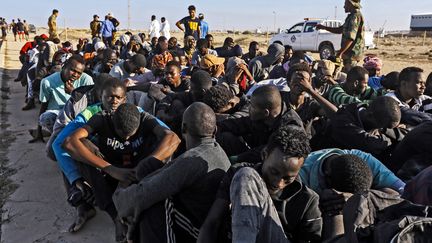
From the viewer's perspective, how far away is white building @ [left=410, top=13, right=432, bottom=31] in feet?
219

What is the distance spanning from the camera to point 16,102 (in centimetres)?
883

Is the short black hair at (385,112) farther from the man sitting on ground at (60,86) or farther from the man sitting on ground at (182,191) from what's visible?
the man sitting on ground at (60,86)

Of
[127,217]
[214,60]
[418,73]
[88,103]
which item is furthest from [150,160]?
[214,60]

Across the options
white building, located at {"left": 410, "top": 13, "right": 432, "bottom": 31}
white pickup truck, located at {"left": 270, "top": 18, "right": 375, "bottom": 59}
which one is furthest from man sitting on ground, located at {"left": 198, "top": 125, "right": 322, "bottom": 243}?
white building, located at {"left": 410, "top": 13, "right": 432, "bottom": 31}

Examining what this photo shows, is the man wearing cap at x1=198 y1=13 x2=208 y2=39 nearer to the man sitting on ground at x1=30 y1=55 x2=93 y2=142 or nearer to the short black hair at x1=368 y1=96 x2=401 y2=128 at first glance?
the man sitting on ground at x1=30 y1=55 x2=93 y2=142

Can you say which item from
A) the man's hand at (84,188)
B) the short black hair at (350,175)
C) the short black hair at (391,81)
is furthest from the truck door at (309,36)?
the short black hair at (350,175)

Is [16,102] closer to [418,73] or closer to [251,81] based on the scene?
[251,81]

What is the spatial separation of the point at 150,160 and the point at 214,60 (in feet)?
12.2

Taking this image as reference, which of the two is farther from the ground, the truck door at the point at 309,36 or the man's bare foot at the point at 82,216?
the truck door at the point at 309,36

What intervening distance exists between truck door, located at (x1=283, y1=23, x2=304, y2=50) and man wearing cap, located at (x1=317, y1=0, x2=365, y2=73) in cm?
1350

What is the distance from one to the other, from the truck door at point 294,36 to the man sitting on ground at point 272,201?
18389mm

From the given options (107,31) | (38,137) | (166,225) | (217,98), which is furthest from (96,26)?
(166,225)

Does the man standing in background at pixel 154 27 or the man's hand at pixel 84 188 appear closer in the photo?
the man's hand at pixel 84 188

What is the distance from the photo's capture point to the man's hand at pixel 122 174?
3207 mm
